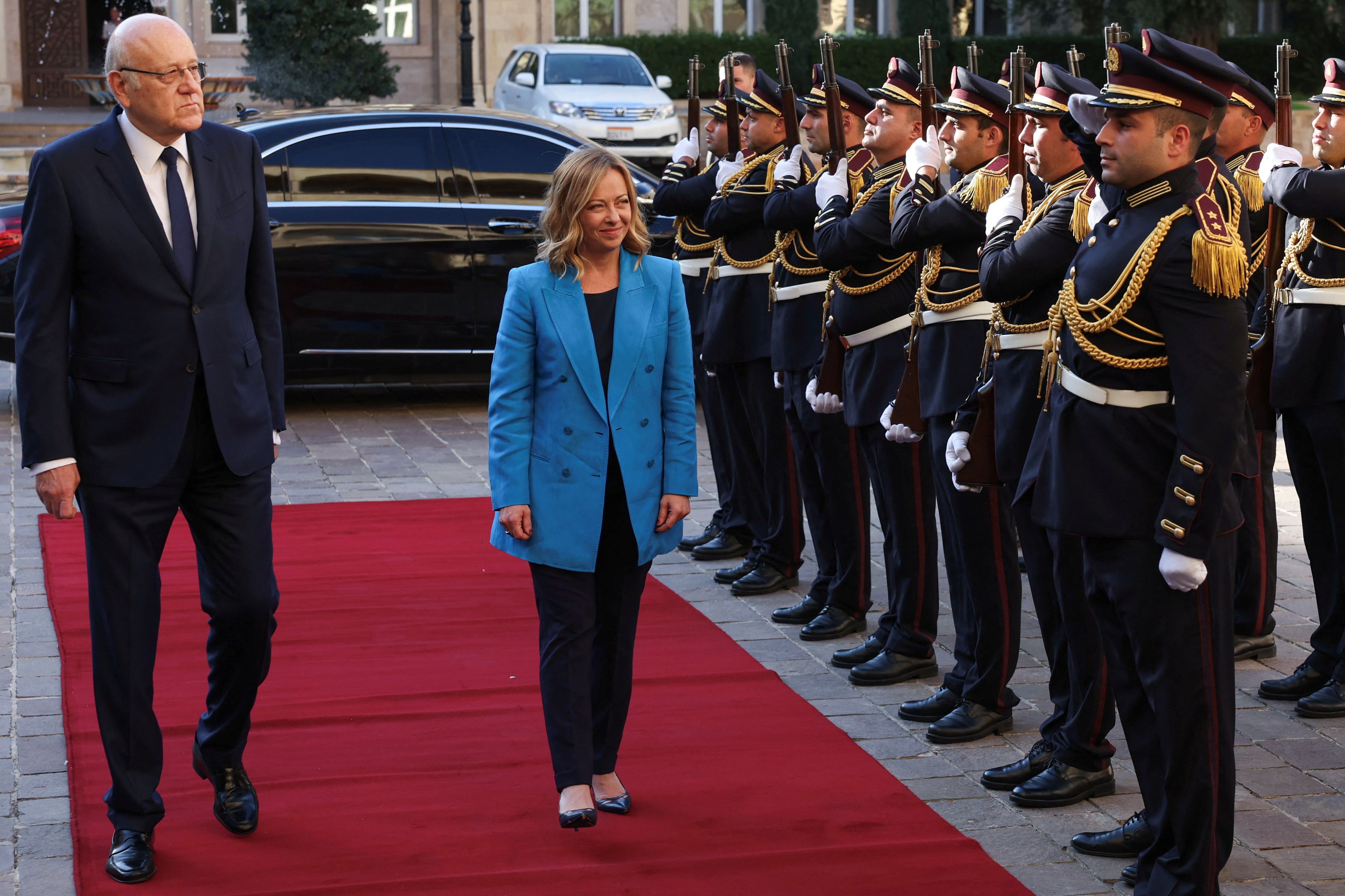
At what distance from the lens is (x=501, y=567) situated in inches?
275

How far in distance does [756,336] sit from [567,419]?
2642 millimetres

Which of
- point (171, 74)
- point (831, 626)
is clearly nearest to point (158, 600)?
point (171, 74)

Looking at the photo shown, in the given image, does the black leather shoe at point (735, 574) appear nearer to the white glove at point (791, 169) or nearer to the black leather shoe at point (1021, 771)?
the white glove at point (791, 169)

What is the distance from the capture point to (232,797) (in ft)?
13.9

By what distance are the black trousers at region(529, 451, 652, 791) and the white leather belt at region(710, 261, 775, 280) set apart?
8.64ft

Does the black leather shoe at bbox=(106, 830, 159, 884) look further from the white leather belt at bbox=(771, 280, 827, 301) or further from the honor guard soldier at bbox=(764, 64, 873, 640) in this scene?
the white leather belt at bbox=(771, 280, 827, 301)

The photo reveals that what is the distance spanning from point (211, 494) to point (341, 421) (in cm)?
625

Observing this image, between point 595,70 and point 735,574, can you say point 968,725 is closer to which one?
point 735,574

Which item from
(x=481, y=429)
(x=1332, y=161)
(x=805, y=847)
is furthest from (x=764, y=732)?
(x=481, y=429)

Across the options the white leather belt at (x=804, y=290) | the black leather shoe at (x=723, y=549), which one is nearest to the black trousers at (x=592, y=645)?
the white leather belt at (x=804, y=290)

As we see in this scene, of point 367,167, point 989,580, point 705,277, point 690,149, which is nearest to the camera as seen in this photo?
point 989,580

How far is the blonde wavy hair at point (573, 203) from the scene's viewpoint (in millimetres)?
4129

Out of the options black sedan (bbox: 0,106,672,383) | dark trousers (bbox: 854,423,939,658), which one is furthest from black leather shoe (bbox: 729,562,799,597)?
black sedan (bbox: 0,106,672,383)

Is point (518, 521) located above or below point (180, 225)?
below
